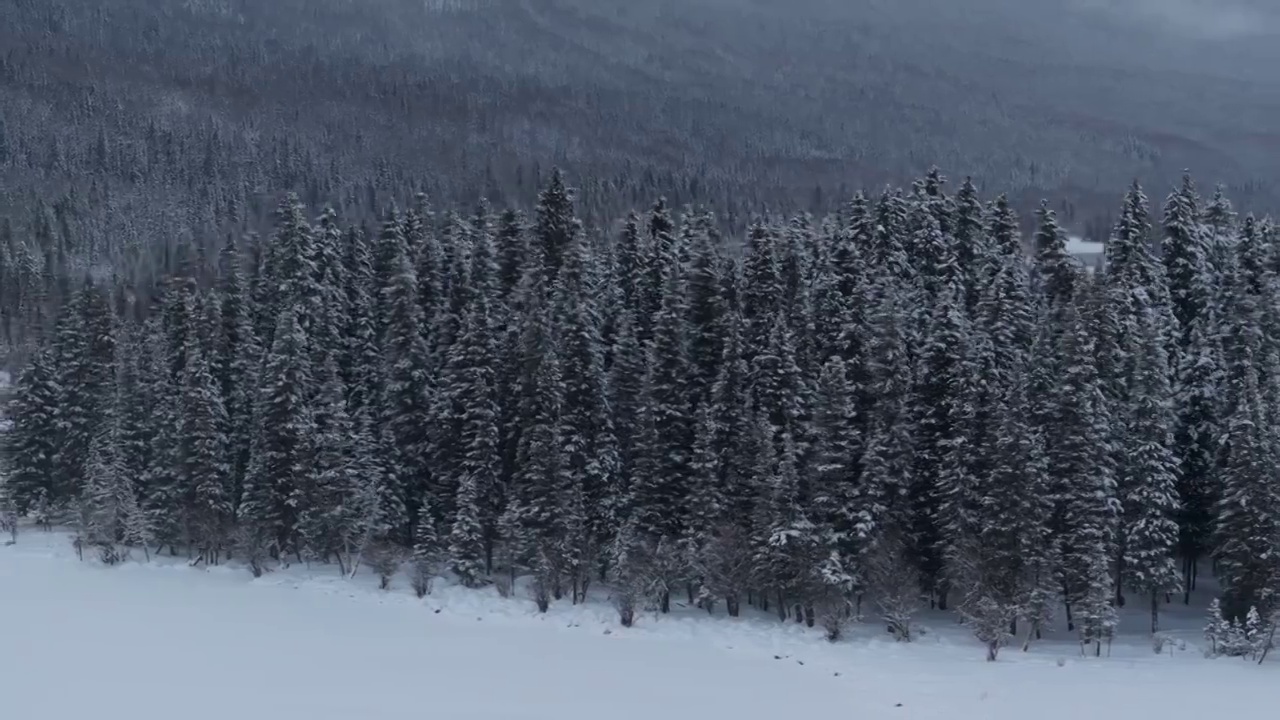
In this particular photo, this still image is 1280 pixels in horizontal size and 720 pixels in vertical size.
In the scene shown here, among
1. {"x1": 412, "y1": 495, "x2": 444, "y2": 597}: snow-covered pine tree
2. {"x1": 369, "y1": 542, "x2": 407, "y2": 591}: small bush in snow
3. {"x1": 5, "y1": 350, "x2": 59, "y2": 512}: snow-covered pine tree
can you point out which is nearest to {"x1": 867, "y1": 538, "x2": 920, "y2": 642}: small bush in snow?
{"x1": 412, "y1": 495, "x2": 444, "y2": 597}: snow-covered pine tree

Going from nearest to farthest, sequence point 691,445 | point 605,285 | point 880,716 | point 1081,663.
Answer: point 880,716 < point 1081,663 < point 691,445 < point 605,285

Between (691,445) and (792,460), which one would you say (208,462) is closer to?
(691,445)

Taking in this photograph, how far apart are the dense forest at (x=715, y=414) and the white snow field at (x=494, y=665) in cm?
224

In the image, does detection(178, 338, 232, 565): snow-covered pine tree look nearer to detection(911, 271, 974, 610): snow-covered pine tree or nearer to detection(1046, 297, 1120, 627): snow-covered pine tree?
detection(911, 271, 974, 610): snow-covered pine tree

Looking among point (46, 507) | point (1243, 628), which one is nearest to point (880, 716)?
point (1243, 628)

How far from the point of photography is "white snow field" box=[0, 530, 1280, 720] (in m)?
36.8

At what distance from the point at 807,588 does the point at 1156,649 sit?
48.3 ft

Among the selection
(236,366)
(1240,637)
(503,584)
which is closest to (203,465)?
(236,366)

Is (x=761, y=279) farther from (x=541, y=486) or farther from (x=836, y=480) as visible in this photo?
(x=541, y=486)

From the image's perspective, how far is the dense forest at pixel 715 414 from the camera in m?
48.4

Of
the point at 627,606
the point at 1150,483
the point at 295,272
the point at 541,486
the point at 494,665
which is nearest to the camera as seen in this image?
the point at 494,665

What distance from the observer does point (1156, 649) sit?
45.2m

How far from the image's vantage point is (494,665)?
43.1 m

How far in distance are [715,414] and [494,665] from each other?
56.3 ft
